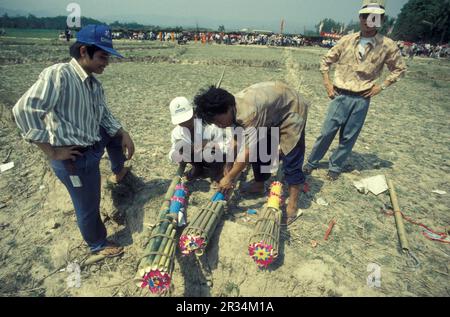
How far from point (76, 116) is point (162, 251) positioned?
1.75 m

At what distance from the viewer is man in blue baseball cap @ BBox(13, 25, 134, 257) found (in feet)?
7.95

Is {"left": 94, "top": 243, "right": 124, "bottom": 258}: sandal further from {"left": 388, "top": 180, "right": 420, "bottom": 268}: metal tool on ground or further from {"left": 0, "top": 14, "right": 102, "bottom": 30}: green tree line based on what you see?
{"left": 0, "top": 14, "right": 102, "bottom": 30}: green tree line

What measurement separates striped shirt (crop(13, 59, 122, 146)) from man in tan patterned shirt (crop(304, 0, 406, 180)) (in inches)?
150

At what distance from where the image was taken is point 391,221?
407cm

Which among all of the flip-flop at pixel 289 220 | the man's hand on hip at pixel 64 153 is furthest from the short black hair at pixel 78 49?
the flip-flop at pixel 289 220

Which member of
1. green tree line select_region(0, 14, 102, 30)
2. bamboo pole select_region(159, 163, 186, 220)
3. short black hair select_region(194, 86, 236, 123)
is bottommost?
bamboo pole select_region(159, 163, 186, 220)

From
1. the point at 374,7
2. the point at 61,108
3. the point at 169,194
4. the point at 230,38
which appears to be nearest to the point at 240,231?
the point at 169,194

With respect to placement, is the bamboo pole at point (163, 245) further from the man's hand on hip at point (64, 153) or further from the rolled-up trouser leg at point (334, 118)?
the rolled-up trouser leg at point (334, 118)

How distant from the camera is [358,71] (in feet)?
14.1

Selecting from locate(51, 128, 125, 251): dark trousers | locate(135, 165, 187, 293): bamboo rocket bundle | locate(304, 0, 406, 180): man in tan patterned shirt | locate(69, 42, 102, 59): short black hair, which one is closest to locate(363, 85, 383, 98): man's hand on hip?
locate(304, 0, 406, 180): man in tan patterned shirt

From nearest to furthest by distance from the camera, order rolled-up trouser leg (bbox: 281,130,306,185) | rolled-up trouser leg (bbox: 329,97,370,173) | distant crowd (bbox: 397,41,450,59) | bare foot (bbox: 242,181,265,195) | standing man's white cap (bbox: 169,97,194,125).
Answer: rolled-up trouser leg (bbox: 281,130,306,185) < standing man's white cap (bbox: 169,97,194,125) < rolled-up trouser leg (bbox: 329,97,370,173) < bare foot (bbox: 242,181,265,195) < distant crowd (bbox: 397,41,450,59)

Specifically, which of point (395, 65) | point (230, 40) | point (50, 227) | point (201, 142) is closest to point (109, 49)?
point (201, 142)
